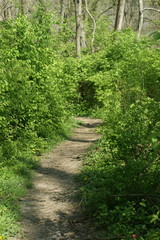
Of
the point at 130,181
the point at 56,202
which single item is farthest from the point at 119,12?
the point at 130,181

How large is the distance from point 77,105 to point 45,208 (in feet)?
→ 44.3

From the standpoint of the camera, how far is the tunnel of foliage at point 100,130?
5.64 m

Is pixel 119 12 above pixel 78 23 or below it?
above


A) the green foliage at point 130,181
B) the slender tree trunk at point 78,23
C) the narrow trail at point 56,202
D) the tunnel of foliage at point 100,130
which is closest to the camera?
the green foliage at point 130,181

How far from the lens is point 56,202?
23.2ft

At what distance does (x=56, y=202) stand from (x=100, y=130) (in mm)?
2227

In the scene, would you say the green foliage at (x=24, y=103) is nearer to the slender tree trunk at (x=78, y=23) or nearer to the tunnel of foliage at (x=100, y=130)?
the tunnel of foliage at (x=100, y=130)

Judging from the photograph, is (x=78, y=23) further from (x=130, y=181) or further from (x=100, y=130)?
(x=130, y=181)

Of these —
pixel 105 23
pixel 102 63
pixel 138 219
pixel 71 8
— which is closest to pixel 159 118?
pixel 138 219

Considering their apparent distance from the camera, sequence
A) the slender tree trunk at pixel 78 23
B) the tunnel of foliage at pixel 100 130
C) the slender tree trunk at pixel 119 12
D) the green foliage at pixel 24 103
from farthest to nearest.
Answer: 1. the slender tree trunk at pixel 78 23
2. the slender tree trunk at pixel 119 12
3. the green foliage at pixel 24 103
4. the tunnel of foliage at pixel 100 130

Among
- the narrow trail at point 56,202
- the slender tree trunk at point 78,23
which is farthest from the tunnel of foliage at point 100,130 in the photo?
the slender tree trunk at point 78,23

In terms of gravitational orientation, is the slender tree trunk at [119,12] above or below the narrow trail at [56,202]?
above

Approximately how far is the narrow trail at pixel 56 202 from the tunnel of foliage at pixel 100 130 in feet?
0.82

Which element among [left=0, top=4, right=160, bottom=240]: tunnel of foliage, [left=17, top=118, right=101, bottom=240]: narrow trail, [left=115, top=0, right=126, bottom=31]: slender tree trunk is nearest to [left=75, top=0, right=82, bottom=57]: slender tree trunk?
[left=115, top=0, right=126, bottom=31]: slender tree trunk
